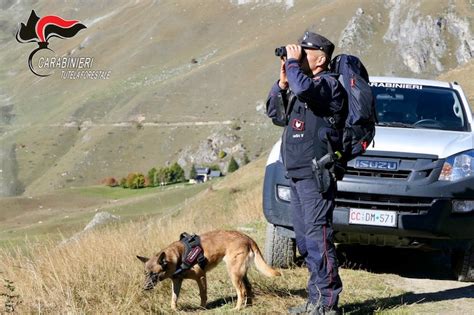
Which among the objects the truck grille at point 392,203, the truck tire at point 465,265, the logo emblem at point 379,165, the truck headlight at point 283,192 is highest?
the logo emblem at point 379,165

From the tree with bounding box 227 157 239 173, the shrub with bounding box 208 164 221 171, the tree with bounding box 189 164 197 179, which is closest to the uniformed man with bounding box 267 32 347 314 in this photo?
the tree with bounding box 227 157 239 173

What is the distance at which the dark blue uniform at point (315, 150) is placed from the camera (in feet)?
14.4

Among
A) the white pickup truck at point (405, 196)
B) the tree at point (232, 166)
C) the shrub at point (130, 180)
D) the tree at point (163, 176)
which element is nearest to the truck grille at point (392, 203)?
the white pickup truck at point (405, 196)

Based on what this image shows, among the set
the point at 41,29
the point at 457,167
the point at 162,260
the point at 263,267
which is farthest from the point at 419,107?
the point at 41,29

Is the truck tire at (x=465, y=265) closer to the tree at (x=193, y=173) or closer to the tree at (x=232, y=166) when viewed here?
the tree at (x=232, y=166)

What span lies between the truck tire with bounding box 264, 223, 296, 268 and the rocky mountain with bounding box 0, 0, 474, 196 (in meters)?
102

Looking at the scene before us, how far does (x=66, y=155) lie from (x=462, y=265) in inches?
4825

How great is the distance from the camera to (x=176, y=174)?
105 m

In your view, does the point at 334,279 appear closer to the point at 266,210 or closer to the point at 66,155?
the point at 266,210

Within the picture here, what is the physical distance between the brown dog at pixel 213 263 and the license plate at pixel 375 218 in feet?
3.11

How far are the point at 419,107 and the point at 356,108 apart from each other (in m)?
3.12

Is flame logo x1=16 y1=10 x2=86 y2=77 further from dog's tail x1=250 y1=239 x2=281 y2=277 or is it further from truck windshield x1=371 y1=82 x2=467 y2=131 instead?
dog's tail x1=250 y1=239 x2=281 y2=277

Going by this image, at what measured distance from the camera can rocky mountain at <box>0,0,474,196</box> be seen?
117938 mm

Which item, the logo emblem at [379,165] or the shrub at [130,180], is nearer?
the logo emblem at [379,165]
